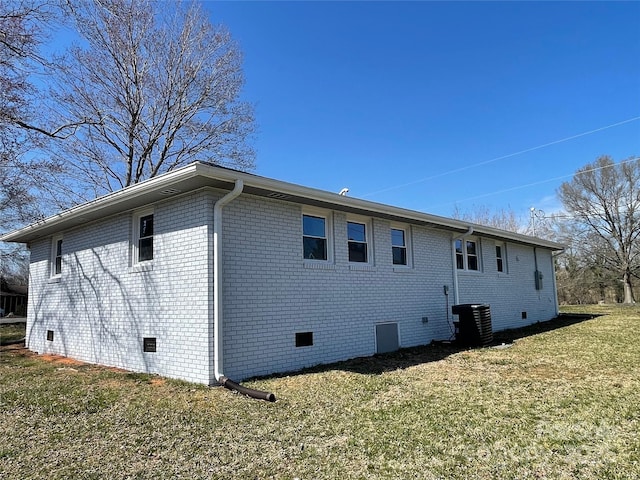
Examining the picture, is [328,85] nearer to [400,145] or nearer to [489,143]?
[400,145]

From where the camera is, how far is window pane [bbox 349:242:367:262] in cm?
837

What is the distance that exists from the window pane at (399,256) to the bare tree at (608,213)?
862 inches

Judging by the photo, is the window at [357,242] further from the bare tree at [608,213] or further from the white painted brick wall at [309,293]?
the bare tree at [608,213]

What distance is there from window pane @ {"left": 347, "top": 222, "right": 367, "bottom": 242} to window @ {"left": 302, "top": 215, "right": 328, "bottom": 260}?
2.40ft

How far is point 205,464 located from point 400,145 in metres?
17.6

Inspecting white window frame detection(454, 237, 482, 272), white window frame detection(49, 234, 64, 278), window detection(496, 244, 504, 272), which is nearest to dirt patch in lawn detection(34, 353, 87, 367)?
A: white window frame detection(49, 234, 64, 278)

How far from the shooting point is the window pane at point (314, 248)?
7.54 meters

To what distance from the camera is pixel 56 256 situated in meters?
10.4

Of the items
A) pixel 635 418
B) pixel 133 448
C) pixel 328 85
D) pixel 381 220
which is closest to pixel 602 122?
pixel 328 85

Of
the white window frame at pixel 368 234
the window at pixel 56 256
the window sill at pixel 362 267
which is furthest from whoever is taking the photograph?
the window at pixel 56 256

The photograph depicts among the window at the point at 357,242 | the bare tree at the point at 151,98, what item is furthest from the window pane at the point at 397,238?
the bare tree at the point at 151,98

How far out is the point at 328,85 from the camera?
13828 mm

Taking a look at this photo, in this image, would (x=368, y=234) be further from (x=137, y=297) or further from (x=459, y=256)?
(x=137, y=297)

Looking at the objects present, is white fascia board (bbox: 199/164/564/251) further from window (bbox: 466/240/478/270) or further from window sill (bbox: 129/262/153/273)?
window sill (bbox: 129/262/153/273)
